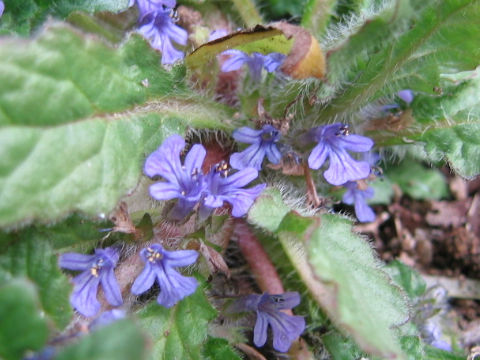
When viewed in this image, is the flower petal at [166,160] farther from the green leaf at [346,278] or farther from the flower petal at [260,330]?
the flower petal at [260,330]

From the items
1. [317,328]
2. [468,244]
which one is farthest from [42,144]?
[468,244]

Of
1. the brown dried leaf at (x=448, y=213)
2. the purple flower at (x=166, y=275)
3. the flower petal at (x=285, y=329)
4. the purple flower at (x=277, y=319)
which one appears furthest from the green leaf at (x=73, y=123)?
the brown dried leaf at (x=448, y=213)

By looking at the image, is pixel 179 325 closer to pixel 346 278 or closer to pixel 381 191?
pixel 346 278

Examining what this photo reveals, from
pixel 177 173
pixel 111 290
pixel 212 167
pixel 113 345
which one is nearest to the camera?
pixel 113 345

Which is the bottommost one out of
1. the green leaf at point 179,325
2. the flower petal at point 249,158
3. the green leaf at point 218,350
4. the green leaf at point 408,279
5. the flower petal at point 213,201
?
the green leaf at point 408,279

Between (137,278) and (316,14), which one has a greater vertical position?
(316,14)

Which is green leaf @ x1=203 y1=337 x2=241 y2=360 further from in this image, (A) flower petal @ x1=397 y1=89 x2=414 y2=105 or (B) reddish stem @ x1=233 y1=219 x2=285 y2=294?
(A) flower petal @ x1=397 y1=89 x2=414 y2=105

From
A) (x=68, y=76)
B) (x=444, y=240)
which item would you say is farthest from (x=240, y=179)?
(x=444, y=240)
